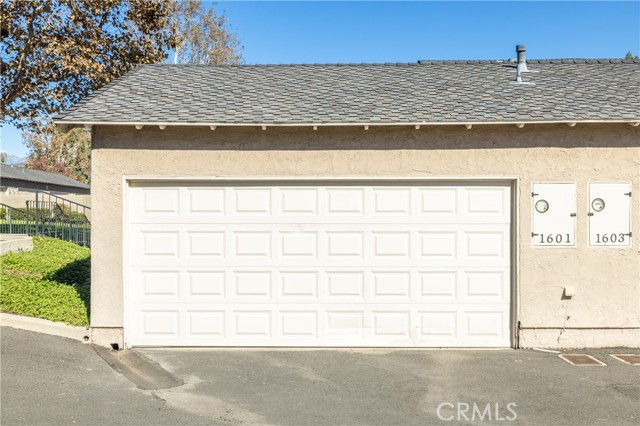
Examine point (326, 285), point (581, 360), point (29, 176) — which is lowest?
point (581, 360)

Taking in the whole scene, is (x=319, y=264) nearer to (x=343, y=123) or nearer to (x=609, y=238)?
(x=343, y=123)

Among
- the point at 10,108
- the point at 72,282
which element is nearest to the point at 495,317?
the point at 72,282

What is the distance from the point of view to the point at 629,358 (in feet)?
23.8

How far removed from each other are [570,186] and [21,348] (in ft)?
26.7

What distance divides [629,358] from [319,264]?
458 centimetres

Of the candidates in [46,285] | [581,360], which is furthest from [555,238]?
[46,285]

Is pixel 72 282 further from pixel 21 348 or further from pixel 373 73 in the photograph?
pixel 373 73

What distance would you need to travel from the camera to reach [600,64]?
10188 mm

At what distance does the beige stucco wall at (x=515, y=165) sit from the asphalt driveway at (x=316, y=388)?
1.98 feet

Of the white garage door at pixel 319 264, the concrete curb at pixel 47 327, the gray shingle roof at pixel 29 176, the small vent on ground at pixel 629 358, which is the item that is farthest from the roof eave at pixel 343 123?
the gray shingle roof at pixel 29 176

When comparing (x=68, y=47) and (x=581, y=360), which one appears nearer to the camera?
(x=581, y=360)

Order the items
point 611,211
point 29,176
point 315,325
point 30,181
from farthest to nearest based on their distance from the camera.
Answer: point 29,176, point 30,181, point 315,325, point 611,211

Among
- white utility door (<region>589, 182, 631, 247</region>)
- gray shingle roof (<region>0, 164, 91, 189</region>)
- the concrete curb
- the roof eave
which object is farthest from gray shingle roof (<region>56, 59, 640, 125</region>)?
gray shingle roof (<region>0, 164, 91, 189</region>)

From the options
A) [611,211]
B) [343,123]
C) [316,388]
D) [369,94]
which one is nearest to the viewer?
[316,388]
